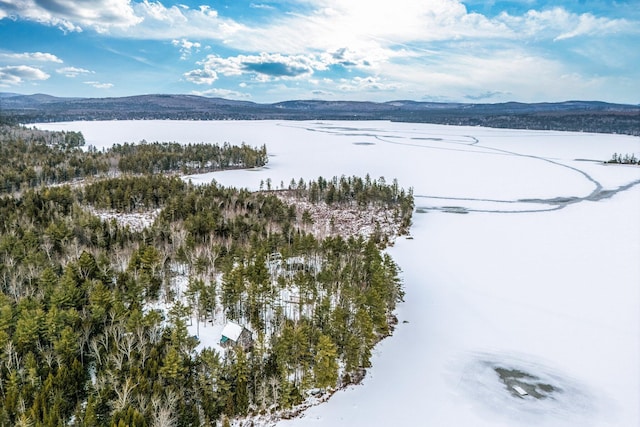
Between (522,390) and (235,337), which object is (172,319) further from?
(522,390)

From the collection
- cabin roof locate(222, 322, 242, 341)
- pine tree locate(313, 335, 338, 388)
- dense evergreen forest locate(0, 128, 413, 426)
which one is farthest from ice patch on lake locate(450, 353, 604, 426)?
cabin roof locate(222, 322, 242, 341)

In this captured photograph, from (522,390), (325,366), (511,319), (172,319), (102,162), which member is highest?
(102,162)

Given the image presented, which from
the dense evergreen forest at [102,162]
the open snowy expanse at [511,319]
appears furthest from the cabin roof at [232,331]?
the dense evergreen forest at [102,162]

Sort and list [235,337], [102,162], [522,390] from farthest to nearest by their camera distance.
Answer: [102,162], [235,337], [522,390]

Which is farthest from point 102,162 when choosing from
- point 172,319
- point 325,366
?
point 325,366

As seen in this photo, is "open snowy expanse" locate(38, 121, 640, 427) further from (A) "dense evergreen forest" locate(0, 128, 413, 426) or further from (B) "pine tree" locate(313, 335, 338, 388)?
(A) "dense evergreen forest" locate(0, 128, 413, 426)

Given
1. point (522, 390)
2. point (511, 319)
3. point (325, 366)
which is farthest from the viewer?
point (511, 319)

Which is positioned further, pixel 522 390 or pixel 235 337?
pixel 235 337
